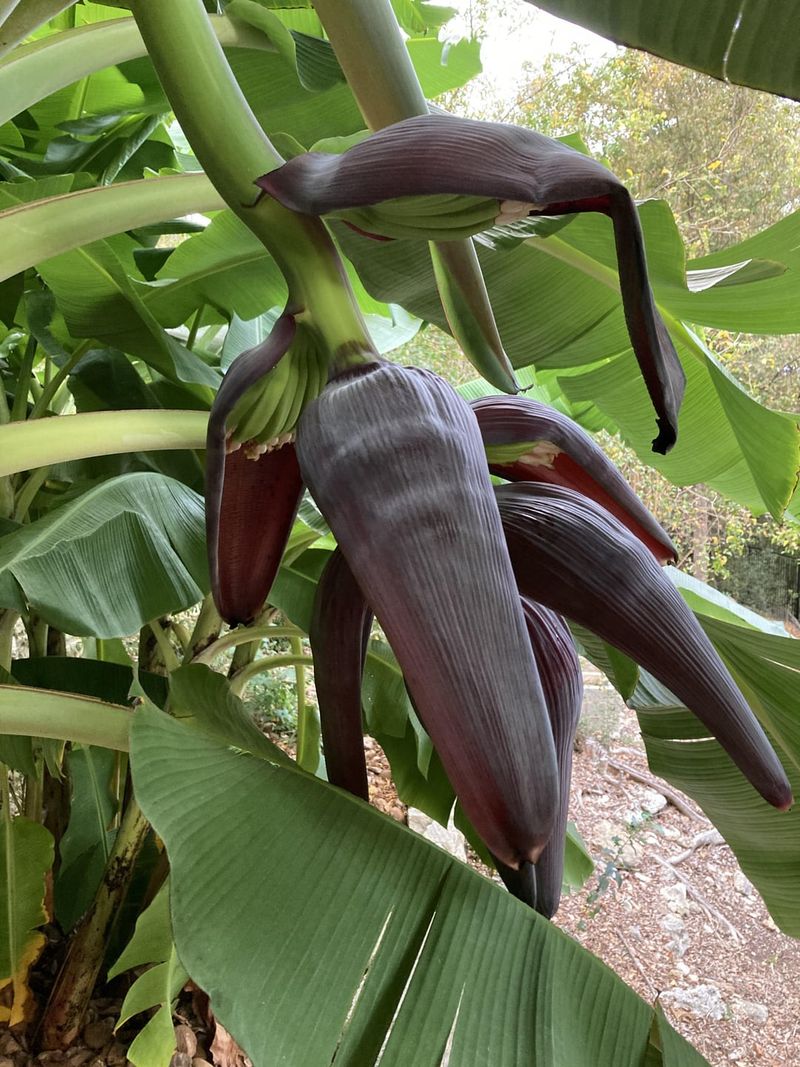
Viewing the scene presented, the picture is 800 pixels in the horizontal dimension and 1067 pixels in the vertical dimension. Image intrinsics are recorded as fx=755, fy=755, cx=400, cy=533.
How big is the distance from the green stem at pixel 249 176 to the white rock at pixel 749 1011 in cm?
151

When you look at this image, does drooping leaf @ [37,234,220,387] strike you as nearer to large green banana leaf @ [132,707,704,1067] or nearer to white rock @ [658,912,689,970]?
large green banana leaf @ [132,707,704,1067]

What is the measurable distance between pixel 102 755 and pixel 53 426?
63 centimetres

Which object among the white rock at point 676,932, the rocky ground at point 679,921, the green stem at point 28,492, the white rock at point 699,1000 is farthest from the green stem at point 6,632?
the white rock at point 676,932

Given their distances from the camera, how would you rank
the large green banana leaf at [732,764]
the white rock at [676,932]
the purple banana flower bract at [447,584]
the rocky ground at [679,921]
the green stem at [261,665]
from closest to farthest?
the purple banana flower bract at [447,584]
the large green banana leaf at [732,764]
the green stem at [261,665]
the rocky ground at [679,921]
the white rock at [676,932]

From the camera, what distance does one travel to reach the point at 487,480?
175mm

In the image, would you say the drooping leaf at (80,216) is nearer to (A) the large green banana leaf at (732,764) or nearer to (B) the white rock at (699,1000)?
(A) the large green banana leaf at (732,764)

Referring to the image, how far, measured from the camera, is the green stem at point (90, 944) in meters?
0.71

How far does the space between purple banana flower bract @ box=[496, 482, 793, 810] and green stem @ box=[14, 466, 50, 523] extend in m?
0.66

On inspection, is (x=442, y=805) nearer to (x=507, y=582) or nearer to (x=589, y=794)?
(x=507, y=582)

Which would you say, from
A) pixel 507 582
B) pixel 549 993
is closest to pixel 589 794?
pixel 549 993

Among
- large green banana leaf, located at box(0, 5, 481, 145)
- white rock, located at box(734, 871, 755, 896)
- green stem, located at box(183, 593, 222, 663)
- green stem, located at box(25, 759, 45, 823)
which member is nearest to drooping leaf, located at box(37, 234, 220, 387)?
large green banana leaf, located at box(0, 5, 481, 145)

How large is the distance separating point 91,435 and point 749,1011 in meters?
1.47

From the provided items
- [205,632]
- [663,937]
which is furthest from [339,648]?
[663,937]

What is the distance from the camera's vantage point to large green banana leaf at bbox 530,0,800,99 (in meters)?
0.22
